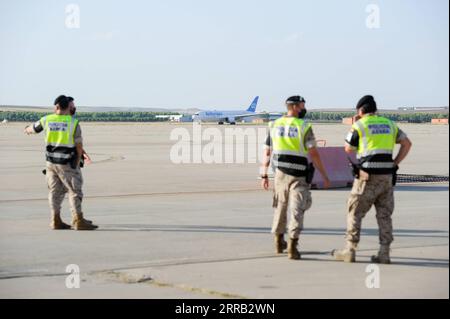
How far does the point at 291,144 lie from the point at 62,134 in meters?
4.14

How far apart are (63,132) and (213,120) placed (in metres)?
115

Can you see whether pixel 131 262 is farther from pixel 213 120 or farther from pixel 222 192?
pixel 213 120

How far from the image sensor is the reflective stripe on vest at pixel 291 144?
36.8 ft

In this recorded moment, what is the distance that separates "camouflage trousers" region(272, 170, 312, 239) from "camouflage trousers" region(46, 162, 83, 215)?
3649 millimetres

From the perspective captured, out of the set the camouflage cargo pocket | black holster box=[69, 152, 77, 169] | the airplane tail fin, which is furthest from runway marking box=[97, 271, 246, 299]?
the airplane tail fin

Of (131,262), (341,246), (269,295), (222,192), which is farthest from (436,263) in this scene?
(222,192)

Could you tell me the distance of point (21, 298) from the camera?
877 centimetres

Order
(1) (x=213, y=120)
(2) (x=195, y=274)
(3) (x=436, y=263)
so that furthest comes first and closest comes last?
(1) (x=213, y=120) → (3) (x=436, y=263) → (2) (x=195, y=274)

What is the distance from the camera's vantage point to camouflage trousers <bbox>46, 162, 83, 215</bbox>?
13922 mm

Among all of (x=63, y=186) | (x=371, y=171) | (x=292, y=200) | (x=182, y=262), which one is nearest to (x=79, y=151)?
(x=63, y=186)

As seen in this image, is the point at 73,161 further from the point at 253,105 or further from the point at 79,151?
the point at 253,105

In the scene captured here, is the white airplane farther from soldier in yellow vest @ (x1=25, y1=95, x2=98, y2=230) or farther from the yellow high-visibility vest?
the yellow high-visibility vest

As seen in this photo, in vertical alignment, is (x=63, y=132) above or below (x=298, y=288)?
above

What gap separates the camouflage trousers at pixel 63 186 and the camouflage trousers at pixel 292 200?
3649mm
